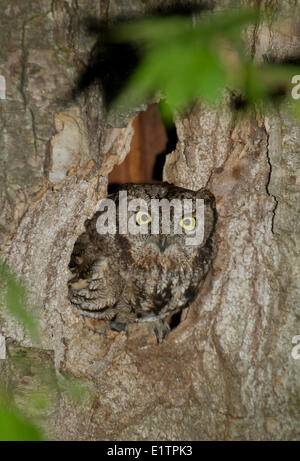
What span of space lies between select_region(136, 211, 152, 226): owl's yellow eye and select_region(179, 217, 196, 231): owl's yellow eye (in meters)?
0.19

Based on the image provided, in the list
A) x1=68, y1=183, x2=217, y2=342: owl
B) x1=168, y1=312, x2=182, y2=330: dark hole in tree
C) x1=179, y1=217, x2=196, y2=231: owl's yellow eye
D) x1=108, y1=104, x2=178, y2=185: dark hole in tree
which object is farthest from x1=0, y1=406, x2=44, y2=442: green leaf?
x1=108, y1=104, x2=178, y2=185: dark hole in tree

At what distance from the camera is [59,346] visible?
2.07 metres

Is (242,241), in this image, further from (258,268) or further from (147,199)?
(147,199)

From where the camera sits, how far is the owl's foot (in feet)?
8.14

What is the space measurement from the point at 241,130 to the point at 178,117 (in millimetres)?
347

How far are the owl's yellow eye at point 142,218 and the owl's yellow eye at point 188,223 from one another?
19 centimetres

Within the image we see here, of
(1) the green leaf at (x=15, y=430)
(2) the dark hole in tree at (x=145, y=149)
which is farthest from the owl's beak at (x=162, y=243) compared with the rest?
(1) the green leaf at (x=15, y=430)

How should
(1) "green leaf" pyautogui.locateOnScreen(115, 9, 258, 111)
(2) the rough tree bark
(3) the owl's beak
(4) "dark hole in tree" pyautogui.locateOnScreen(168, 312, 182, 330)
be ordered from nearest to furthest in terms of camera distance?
1. (1) "green leaf" pyautogui.locateOnScreen(115, 9, 258, 111)
2. (2) the rough tree bark
3. (3) the owl's beak
4. (4) "dark hole in tree" pyautogui.locateOnScreen(168, 312, 182, 330)

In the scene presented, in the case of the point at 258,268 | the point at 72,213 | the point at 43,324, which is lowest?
the point at 43,324

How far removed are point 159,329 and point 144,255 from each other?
445 millimetres

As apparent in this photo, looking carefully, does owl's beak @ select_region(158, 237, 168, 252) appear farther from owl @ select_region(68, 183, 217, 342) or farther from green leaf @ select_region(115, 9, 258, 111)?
green leaf @ select_region(115, 9, 258, 111)

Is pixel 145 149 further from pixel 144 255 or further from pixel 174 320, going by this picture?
pixel 174 320
